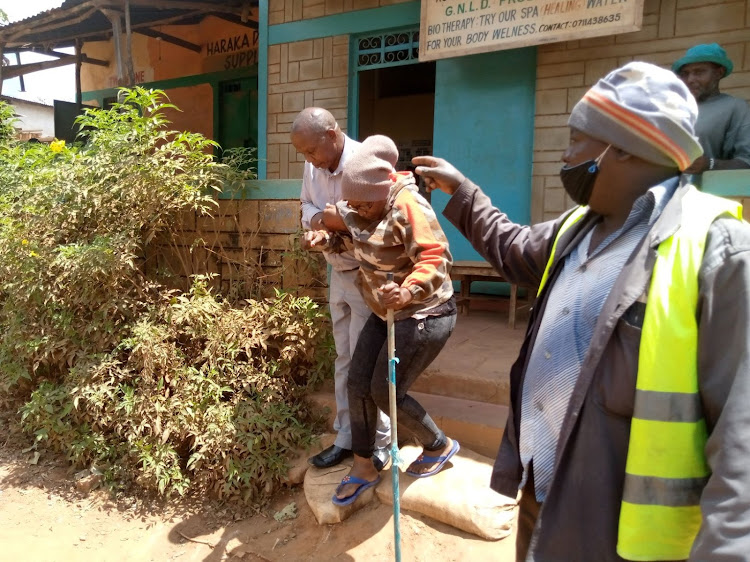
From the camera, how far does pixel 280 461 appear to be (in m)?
3.29

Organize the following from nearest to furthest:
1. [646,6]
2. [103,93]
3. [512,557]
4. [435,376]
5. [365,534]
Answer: [512,557] < [365,534] < [435,376] < [646,6] < [103,93]

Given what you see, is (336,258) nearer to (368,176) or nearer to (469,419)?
(368,176)

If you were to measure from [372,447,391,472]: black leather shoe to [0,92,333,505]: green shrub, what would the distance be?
59 centimetres

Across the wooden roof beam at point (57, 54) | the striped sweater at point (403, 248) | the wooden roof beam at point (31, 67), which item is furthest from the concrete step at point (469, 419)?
the wooden roof beam at point (31, 67)

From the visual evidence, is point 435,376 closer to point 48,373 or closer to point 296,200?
point 296,200

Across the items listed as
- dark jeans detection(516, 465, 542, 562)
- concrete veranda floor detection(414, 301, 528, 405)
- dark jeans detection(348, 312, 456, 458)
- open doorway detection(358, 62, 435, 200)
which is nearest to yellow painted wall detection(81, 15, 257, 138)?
open doorway detection(358, 62, 435, 200)

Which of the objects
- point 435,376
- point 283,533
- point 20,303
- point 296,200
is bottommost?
point 283,533

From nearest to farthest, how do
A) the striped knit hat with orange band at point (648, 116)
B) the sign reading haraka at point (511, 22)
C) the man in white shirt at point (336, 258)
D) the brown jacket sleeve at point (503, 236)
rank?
the striped knit hat with orange band at point (648, 116)
the brown jacket sleeve at point (503, 236)
the man in white shirt at point (336, 258)
the sign reading haraka at point (511, 22)

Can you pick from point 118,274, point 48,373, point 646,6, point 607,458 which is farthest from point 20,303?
point 646,6

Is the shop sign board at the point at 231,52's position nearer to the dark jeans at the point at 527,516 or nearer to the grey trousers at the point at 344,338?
the grey trousers at the point at 344,338

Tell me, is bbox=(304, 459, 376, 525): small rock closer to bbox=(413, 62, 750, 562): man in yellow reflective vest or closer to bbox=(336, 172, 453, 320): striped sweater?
bbox=(336, 172, 453, 320): striped sweater

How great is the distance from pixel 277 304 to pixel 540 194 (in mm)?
2860

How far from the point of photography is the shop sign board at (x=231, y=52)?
9234 millimetres

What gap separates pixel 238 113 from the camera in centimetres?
967
